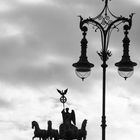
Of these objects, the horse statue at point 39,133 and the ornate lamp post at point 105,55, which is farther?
the horse statue at point 39,133

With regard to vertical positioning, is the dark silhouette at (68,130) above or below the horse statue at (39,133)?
below

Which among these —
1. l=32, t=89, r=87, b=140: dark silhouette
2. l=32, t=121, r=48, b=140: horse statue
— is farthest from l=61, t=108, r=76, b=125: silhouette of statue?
l=32, t=121, r=48, b=140: horse statue

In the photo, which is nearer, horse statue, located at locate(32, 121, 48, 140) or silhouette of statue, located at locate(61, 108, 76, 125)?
silhouette of statue, located at locate(61, 108, 76, 125)

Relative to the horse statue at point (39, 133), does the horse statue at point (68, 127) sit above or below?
below

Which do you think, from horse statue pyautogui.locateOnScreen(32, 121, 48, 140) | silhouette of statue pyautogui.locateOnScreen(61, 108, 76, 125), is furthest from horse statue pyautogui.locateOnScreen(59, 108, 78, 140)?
horse statue pyautogui.locateOnScreen(32, 121, 48, 140)

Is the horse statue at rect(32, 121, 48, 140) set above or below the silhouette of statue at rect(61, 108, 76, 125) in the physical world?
above

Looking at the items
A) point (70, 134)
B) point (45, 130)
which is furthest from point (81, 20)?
point (45, 130)

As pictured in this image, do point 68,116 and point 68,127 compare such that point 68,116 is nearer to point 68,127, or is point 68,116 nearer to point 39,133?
point 68,127

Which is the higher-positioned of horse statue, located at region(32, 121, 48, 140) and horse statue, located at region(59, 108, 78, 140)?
horse statue, located at region(32, 121, 48, 140)

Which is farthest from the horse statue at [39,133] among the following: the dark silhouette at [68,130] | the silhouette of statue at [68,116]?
the silhouette of statue at [68,116]

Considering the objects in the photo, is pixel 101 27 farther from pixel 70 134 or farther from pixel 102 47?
pixel 70 134

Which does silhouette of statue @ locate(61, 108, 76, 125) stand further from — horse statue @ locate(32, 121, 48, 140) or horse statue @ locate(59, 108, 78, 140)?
horse statue @ locate(32, 121, 48, 140)

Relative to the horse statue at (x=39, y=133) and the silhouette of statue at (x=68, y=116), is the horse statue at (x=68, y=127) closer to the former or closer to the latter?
the silhouette of statue at (x=68, y=116)

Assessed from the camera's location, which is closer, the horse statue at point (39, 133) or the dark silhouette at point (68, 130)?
the dark silhouette at point (68, 130)
